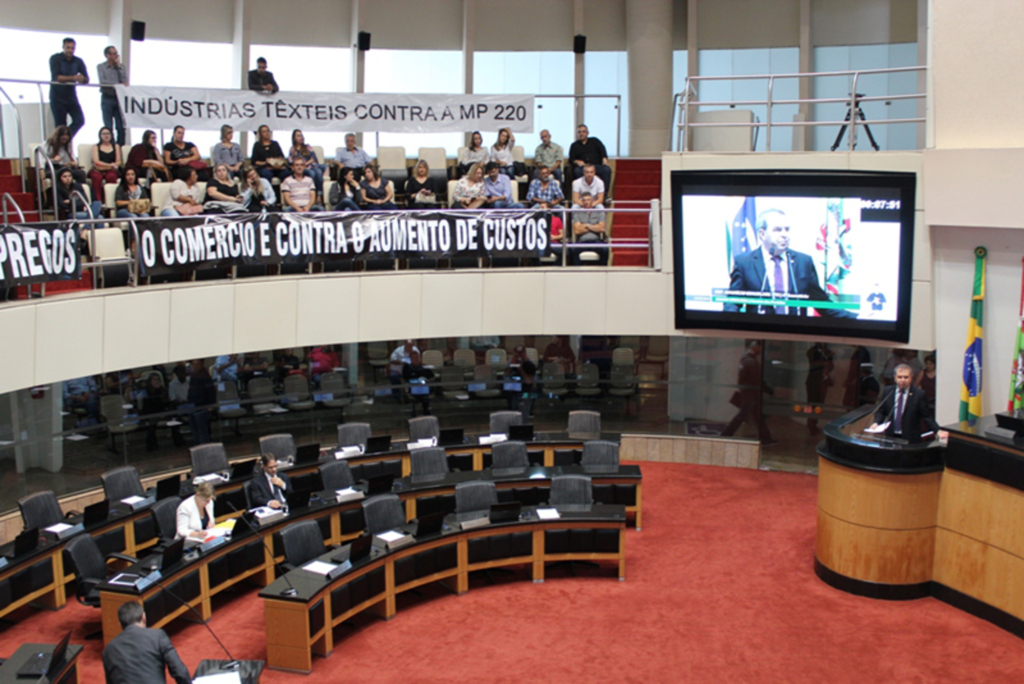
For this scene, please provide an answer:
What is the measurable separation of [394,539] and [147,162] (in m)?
Answer: 7.41

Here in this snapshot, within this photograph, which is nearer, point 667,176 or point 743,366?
point 667,176

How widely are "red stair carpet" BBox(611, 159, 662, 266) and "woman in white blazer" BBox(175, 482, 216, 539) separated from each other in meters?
7.87

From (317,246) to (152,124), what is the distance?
3.03m

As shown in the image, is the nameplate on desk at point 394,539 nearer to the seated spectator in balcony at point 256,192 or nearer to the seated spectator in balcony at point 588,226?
the seated spectator in balcony at point 256,192

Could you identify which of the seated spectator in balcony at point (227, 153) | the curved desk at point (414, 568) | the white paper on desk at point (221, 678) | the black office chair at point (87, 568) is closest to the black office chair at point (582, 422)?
the curved desk at point (414, 568)

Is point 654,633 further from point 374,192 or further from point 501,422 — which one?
point 374,192

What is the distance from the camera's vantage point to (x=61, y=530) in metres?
10.6

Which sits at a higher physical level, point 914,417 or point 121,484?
point 914,417

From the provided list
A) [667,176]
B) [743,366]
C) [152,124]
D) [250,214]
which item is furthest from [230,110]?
[743,366]

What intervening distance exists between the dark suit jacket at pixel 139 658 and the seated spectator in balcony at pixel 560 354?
32.9ft

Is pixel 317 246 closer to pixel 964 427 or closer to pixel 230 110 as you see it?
pixel 230 110

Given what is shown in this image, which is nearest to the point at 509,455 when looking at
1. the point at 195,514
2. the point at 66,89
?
the point at 195,514

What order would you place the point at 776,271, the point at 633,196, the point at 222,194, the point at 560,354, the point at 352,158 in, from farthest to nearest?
1. the point at 633,196
2. the point at 560,354
3. the point at 352,158
4. the point at 222,194
5. the point at 776,271

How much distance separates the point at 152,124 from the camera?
14.1m
